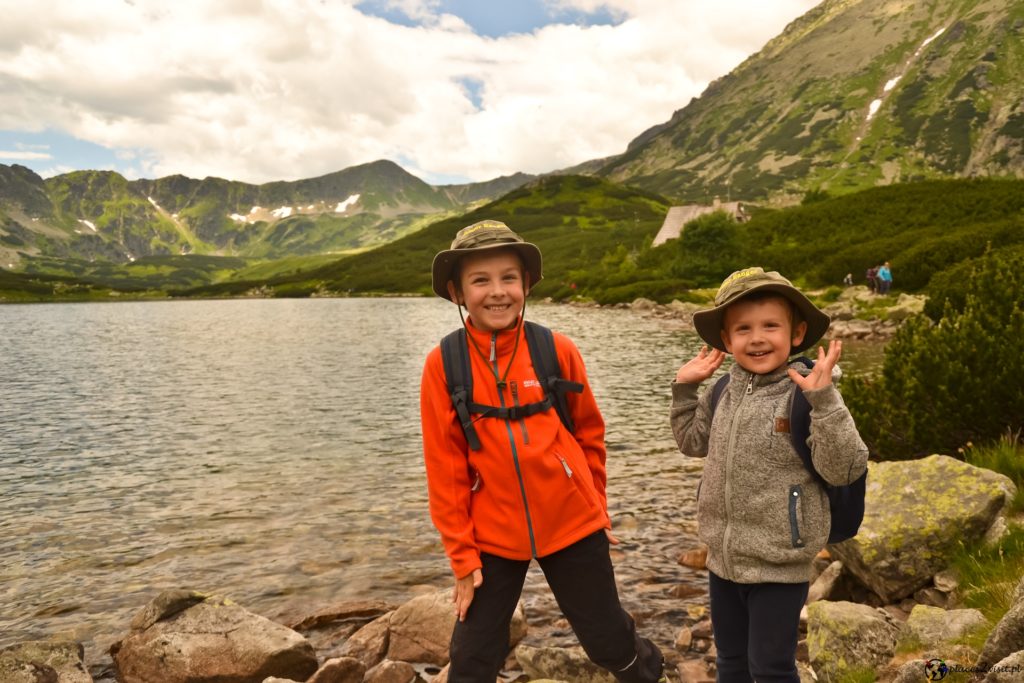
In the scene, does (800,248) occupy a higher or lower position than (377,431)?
higher

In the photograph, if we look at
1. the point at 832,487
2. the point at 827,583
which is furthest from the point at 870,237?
the point at 832,487

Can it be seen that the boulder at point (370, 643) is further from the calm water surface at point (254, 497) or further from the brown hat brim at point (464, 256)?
the brown hat brim at point (464, 256)

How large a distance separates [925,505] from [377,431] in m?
15.3

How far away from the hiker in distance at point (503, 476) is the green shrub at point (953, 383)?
22.8 feet

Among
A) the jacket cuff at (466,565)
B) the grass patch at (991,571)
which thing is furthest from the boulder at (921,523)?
the jacket cuff at (466,565)

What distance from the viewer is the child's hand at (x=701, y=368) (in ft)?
13.1

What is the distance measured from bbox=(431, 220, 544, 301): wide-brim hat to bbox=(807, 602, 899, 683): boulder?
12.3ft

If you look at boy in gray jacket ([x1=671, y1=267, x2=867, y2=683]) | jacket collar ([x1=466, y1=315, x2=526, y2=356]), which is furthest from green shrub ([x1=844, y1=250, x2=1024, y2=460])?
jacket collar ([x1=466, y1=315, x2=526, y2=356])

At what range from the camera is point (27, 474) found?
15648 millimetres

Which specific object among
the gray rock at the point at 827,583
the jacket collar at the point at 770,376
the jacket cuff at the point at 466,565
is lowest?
the gray rock at the point at 827,583

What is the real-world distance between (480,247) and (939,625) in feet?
14.8

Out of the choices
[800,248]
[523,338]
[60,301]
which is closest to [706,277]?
[800,248]

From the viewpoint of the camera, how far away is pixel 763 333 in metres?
3.74

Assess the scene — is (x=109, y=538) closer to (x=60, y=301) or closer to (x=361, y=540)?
(x=361, y=540)
